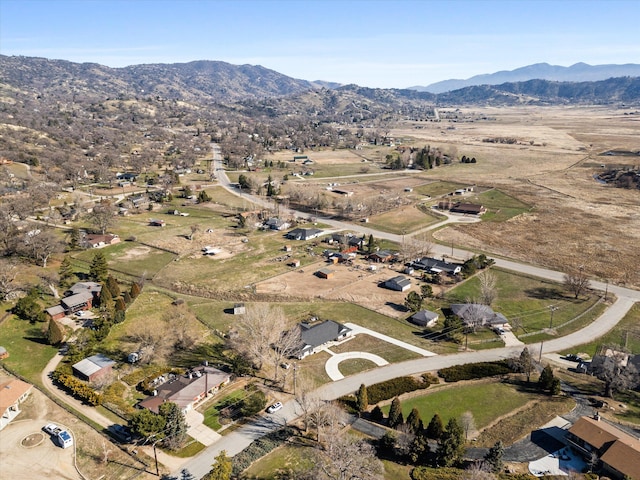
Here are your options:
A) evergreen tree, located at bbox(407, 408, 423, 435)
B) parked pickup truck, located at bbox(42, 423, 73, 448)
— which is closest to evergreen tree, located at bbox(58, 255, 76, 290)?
parked pickup truck, located at bbox(42, 423, 73, 448)

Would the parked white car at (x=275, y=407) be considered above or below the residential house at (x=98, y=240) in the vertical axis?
below

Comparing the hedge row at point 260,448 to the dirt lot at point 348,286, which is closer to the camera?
the hedge row at point 260,448

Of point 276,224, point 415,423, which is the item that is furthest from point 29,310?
point 276,224

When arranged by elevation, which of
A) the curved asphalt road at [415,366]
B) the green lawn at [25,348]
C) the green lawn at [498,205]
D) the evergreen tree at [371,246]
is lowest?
the curved asphalt road at [415,366]

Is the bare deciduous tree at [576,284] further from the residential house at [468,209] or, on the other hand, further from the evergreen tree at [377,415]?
the residential house at [468,209]

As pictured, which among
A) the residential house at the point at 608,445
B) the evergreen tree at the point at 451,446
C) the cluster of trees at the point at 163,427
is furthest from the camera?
the cluster of trees at the point at 163,427

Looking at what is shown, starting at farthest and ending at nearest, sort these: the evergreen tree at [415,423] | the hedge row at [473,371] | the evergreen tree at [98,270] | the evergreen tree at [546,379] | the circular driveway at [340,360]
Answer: the evergreen tree at [98,270] → the circular driveway at [340,360] → the hedge row at [473,371] → the evergreen tree at [546,379] → the evergreen tree at [415,423]

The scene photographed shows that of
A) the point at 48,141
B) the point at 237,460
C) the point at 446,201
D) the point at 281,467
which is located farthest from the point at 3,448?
the point at 48,141

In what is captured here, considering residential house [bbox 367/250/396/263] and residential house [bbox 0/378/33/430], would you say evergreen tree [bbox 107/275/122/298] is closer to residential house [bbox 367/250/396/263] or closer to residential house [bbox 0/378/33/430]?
residential house [bbox 0/378/33/430]

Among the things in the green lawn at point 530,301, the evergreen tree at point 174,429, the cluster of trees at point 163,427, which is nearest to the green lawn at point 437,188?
the green lawn at point 530,301
